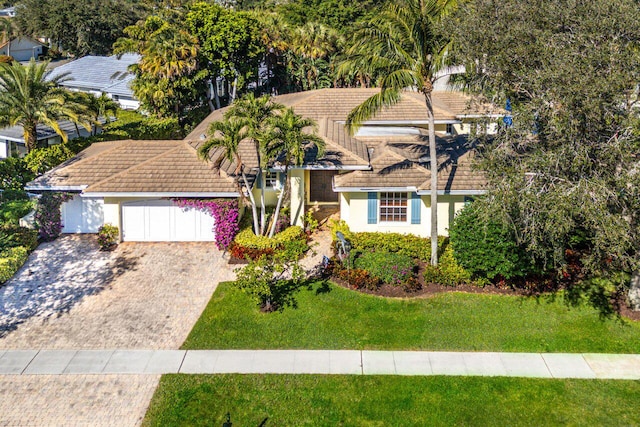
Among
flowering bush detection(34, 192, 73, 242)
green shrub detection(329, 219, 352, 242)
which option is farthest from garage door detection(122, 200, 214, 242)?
green shrub detection(329, 219, 352, 242)

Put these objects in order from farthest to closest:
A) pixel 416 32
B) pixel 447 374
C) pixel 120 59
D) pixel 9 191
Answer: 1. pixel 120 59
2. pixel 9 191
3. pixel 416 32
4. pixel 447 374

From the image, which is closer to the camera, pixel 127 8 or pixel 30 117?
pixel 30 117

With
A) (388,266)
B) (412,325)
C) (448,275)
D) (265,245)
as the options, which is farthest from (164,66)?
(412,325)

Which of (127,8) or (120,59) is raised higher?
(127,8)

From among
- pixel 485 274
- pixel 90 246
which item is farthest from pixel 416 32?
pixel 90 246

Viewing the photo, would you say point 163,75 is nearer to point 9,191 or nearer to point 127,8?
point 9,191

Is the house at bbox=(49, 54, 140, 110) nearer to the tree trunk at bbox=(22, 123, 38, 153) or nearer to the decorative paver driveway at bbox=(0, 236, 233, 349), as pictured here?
the tree trunk at bbox=(22, 123, 38, 153)

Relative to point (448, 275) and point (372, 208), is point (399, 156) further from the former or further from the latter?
point (448, 275)
